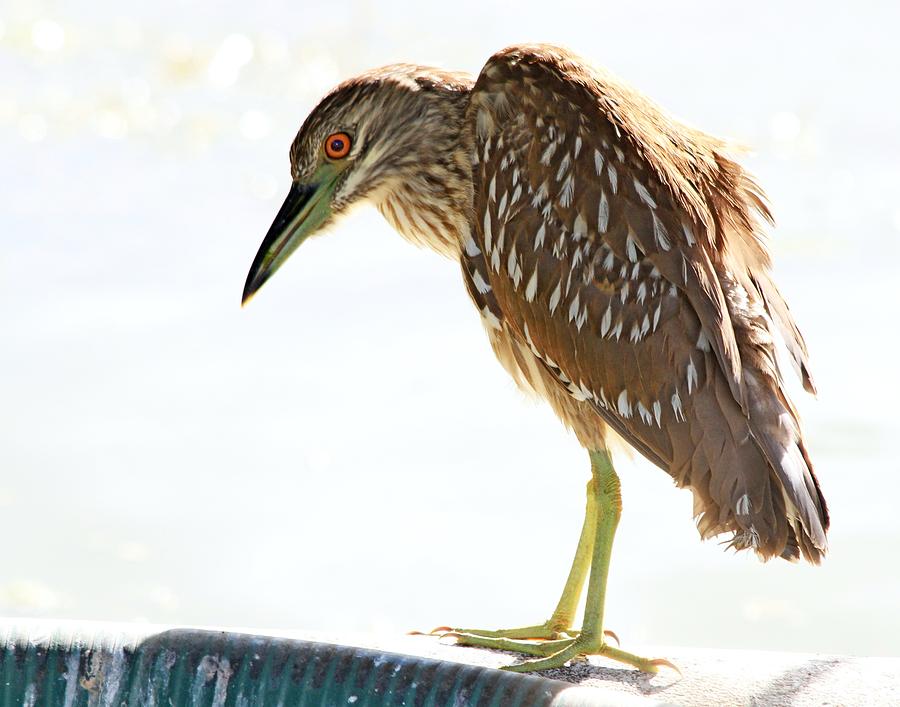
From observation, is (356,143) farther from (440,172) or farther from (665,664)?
(665,664)

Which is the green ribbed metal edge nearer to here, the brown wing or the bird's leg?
the brown wing

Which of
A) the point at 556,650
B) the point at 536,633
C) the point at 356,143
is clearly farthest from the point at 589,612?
the point at 356,143

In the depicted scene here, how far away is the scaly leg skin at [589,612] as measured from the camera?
325 centimetres

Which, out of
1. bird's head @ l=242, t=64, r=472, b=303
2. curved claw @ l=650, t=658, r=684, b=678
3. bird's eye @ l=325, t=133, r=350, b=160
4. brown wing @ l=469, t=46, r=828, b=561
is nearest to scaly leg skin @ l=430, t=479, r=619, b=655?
curved claw @ l=650, t=658, r=684, b=678

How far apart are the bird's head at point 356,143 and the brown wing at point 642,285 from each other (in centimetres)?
27

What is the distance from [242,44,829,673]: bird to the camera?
2951 mm

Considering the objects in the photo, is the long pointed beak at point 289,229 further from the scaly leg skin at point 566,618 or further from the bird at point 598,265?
the scaly leg skin at point 566,618

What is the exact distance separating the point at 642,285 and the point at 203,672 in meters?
1.59

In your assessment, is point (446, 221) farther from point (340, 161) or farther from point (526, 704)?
point (526, 704)

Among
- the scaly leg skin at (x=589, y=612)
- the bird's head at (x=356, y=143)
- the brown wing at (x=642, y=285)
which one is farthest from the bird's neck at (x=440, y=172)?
the scaly leg skin at (x=589, y=612)

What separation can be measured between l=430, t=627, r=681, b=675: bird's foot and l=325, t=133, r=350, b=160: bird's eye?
61.3 inches

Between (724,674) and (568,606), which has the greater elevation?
(568,606)

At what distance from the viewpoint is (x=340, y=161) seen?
377 centimetres

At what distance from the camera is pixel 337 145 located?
3744mm
